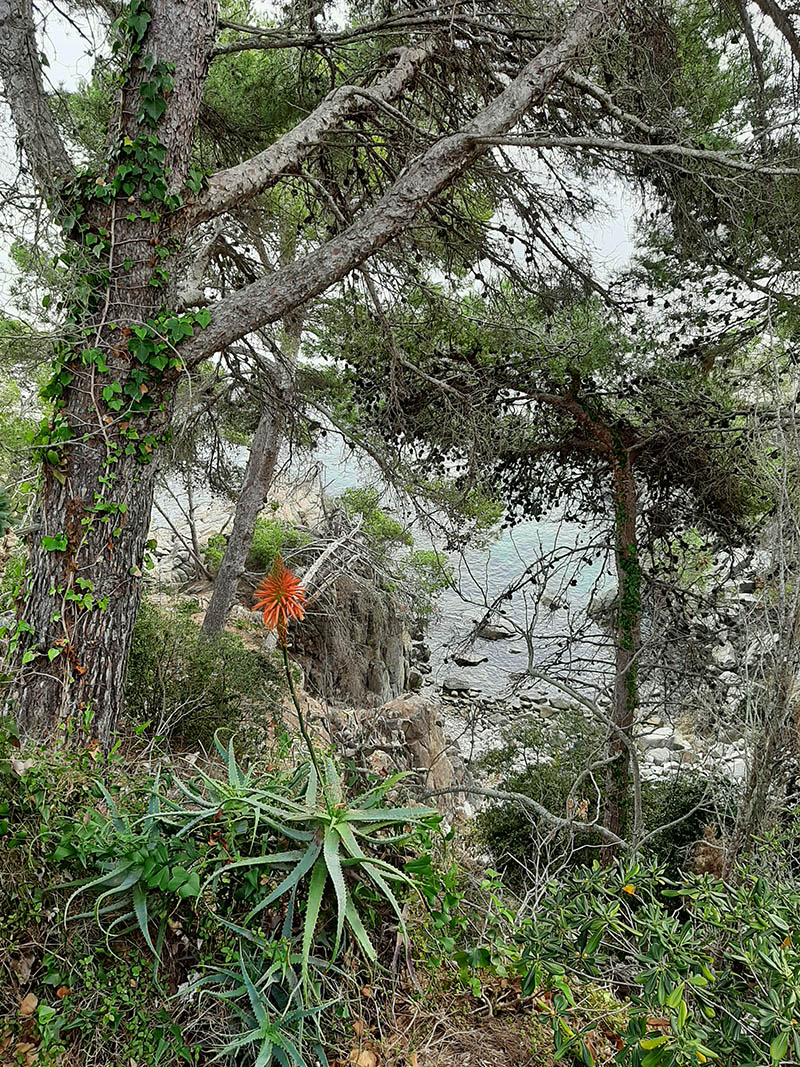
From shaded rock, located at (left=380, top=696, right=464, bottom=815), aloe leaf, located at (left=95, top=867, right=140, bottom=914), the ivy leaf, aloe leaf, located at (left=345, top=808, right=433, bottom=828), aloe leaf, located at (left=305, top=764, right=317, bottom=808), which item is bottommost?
shaded rock, located at (left=380, top=696, right=464, bottom=815)

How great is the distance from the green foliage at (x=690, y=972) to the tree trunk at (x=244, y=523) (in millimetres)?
6303

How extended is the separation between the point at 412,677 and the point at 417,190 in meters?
8.88

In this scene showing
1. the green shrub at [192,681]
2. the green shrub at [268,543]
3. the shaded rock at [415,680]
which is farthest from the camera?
the shaded rock at [415,680]

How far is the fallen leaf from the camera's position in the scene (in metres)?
1.69

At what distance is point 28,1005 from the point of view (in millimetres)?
1702

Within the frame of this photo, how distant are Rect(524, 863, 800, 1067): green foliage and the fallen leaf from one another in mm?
1200

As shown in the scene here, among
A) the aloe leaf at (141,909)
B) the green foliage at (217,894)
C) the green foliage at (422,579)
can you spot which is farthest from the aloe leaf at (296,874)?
the green foliage at (422,579)

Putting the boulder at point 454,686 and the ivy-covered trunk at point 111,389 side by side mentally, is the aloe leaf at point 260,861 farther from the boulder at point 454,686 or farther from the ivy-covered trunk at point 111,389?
the boulder at point 454,686

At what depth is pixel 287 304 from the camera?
3.55 metres

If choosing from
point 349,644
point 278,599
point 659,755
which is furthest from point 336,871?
point 659,755

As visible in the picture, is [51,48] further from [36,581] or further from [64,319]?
[36,581]

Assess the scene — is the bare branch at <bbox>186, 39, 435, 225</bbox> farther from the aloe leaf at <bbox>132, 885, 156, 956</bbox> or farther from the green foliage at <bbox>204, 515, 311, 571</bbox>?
the green foliage at <bbox>204, 515, 311, 571</bbox>

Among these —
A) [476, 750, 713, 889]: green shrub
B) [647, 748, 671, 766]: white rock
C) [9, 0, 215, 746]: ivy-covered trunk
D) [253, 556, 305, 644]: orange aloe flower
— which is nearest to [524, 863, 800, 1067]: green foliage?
[253, 556, 305, 644]: orange aloe flower

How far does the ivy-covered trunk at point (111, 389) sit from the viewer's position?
124 inches
